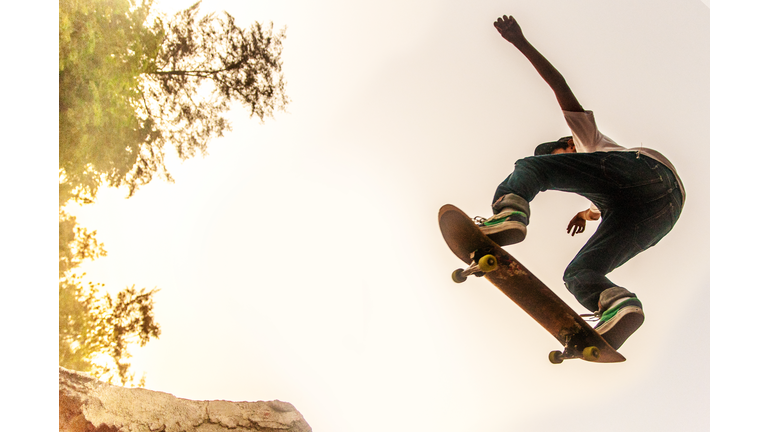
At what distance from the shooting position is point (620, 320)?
148cm

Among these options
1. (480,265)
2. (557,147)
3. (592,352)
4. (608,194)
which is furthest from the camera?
(557,147)

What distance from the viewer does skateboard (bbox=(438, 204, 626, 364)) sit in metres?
1.37

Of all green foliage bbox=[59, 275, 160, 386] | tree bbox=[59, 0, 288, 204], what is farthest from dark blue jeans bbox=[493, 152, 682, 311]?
green foliage bbox=[59, 275, 160, 386]

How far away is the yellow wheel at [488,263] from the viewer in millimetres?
1348

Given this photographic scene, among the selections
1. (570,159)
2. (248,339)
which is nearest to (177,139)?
(248,339)

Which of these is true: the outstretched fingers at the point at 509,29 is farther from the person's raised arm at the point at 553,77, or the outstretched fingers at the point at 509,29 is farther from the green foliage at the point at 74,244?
the green foliage at the point at 74,244

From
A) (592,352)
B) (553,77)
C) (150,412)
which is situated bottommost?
(150,412)

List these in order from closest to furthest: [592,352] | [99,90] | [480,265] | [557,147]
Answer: [480,265] < [592,352] < [557,147] < [99,90]

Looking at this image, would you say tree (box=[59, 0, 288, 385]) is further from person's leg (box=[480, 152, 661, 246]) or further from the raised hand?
person's leg (box=[480, 152, 661, 246])

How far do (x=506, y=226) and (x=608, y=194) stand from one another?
0.49 m

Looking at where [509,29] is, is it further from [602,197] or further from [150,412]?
[150,412]

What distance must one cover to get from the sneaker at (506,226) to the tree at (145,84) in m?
1.08

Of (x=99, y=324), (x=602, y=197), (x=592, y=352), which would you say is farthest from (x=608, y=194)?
(x=99, y=324)
